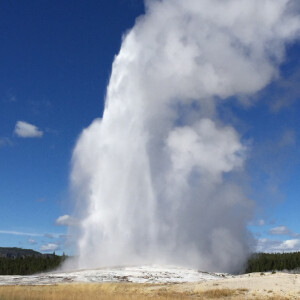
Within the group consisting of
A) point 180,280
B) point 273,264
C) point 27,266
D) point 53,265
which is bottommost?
point 180,280

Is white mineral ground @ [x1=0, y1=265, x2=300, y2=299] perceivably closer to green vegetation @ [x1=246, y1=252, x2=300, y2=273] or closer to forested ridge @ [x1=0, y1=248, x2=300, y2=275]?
forested ridge @ [x1=0, y1=248, x2=300, y2=275]

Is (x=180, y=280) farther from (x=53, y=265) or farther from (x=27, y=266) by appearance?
(x=27, y=266)

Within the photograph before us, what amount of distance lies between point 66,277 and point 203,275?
18.6 metres

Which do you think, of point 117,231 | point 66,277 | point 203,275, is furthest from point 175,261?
point 66,277

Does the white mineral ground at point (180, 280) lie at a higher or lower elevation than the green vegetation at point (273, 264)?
lower

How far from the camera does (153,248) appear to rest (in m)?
70.1

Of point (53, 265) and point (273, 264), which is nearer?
point (53, 265)

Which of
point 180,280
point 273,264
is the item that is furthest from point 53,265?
Result: point 180,280

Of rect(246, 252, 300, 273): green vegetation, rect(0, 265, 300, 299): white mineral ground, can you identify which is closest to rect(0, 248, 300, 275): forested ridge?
rect(246, 252, 300, 273): green vegetation

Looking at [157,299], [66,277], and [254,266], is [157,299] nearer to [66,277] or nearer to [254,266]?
[66,277]

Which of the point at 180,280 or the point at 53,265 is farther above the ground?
the point at 53,265

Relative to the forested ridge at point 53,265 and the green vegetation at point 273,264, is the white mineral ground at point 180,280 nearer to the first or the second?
the forested ridge at point 53,265

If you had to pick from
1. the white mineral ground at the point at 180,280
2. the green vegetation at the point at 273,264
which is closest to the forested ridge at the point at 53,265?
the green vegetation at the point at 273,264

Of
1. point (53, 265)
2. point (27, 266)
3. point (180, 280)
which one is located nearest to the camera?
point (180, 280)
